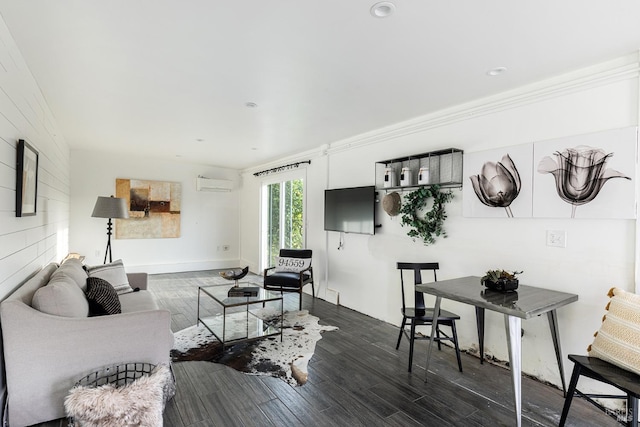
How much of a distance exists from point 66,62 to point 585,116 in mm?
3887

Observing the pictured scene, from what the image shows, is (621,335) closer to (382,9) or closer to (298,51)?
(382,9)

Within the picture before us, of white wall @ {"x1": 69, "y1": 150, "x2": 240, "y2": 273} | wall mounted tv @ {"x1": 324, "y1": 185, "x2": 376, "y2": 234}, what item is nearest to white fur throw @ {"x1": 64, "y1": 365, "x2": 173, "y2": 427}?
wall mounted tv @ {"x1": 324, "y1": 185, "x2": 376, "y2": 234}

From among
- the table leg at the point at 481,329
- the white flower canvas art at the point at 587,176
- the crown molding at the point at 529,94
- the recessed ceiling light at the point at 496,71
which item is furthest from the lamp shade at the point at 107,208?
the white flower canvas art at the point at 587,176

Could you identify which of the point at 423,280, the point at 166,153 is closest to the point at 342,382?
the point at 423,280

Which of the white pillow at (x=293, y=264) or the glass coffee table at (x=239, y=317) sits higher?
the white pillow at (x=293, y=264)

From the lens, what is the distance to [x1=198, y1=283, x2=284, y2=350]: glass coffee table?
333 centimetres

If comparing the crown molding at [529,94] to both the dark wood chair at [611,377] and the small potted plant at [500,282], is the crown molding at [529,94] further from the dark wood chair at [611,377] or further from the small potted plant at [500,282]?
the dark wood chair at [611,377]

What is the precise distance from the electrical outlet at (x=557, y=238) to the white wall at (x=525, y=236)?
1.5 inches

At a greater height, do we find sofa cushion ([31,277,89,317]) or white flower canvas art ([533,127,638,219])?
white flower canvas art ([533,127,638,219])

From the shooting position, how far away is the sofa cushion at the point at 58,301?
6.62ft

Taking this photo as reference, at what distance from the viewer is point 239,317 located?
4.04 m

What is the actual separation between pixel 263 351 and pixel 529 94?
3.24 m

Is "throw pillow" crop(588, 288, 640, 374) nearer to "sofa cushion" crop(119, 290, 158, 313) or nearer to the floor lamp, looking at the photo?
"sofa cushion" crop(119, 290, 158, 313)

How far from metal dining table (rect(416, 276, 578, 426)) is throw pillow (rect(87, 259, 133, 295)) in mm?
3095
